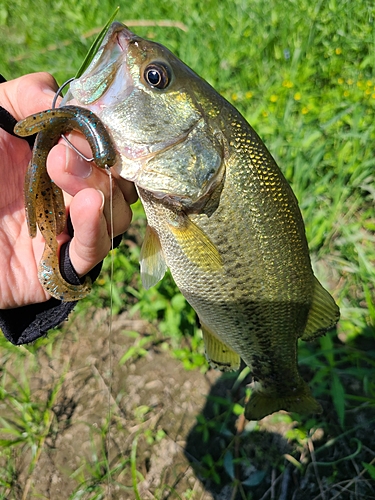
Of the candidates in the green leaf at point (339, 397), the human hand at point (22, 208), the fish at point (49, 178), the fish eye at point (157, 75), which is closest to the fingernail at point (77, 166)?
the human hand at point (22, 208)

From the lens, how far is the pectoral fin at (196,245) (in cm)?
169

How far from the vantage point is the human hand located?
1.57 m

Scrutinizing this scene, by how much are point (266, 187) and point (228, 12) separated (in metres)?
3.60

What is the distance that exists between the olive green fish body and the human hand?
0.17 meters

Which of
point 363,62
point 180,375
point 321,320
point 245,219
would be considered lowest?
A: point 180,375

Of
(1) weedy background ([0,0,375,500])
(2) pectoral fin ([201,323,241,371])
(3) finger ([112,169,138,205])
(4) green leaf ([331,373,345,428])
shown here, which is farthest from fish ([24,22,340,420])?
(1) weedy background ([0,0,375,500])

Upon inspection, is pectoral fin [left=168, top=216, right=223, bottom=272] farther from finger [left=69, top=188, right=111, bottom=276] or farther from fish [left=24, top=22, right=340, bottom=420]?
finger [left=69, top=188, right=111, bottom=276]

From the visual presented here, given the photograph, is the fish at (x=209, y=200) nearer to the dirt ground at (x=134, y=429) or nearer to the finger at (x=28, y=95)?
the finger at (x=28, y=95)

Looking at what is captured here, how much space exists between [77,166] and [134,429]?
1.95 m

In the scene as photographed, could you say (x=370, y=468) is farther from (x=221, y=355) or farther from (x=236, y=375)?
(x=221, y=355)

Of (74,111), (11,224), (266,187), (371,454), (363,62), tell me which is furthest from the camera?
(363,62)

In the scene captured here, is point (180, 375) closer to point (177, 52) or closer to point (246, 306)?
point (246, 306)

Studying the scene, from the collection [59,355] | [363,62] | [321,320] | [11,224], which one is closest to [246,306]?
[321,320]

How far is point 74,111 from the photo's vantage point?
1431mm
